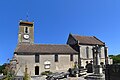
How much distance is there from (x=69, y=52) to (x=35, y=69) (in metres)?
8.12

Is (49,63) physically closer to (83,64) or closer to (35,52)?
(35,52)

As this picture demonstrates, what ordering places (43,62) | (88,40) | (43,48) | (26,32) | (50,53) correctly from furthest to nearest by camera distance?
(26,32) < (88,40) < (43,48) < (50,53) < (43,62)

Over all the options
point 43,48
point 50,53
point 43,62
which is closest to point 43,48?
point 43,48

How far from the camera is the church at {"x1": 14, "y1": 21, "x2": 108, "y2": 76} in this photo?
1328 inches

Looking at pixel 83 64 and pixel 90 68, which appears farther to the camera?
pixel 83 64

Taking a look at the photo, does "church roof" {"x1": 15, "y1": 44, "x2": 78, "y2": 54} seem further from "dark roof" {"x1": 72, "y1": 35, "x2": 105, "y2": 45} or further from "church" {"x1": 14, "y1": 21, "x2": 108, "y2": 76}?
"dark roof" {"x1": 72, "y1": 35, "x2": 105, "y2": 45}

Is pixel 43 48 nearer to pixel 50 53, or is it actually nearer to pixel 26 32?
pixel 50 53

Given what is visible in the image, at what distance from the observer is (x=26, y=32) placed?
43531 millimetres

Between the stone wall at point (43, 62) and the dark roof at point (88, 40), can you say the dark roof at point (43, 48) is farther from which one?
the dark roof at point (88, 40)

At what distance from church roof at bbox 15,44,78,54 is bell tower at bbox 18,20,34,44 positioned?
6.08m

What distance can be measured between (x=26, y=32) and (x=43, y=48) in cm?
895

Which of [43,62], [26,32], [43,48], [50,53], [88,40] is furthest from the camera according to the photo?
[26,32]

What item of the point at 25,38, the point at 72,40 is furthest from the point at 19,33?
the point at 72,40

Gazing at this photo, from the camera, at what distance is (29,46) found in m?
36.4
